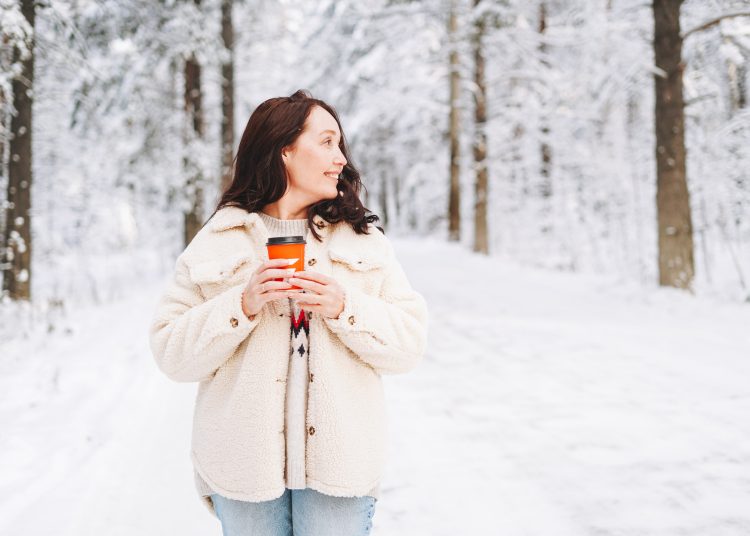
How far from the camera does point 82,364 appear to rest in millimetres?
5559

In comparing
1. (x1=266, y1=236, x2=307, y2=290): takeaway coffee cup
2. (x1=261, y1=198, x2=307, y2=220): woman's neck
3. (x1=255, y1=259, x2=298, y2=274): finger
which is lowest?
(x1=255, y1=259, x2=298, y2=274): finger

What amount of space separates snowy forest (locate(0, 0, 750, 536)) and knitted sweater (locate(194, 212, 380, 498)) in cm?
65

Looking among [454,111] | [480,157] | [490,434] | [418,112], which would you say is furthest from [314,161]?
[418,112]

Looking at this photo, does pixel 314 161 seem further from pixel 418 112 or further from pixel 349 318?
pixel 418 112

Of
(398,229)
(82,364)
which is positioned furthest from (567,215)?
(398,229)

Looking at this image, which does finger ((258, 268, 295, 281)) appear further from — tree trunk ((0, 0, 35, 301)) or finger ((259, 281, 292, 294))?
tree trunk ((0, 0, 35, 301))

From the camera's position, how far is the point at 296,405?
161cm

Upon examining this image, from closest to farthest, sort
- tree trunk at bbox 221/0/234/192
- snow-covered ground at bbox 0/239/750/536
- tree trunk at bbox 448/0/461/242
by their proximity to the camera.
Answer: snow-covered ground at bbox 0/239/750/536, tree trunk at bbox 221/0/234/192, tree trunk at bbox 448/0/461/242

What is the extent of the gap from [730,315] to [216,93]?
54.4 feet

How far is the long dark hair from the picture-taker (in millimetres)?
1758

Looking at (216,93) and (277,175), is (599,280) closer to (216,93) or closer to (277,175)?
(277,175)

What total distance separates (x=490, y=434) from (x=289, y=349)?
105 inches

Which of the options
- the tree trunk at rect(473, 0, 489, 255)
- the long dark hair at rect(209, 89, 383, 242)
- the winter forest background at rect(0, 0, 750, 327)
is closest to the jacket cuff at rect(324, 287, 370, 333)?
the long dark hair at rect(209, 89, 383, 242)

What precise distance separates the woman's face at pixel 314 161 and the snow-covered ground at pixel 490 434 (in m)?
1.88
